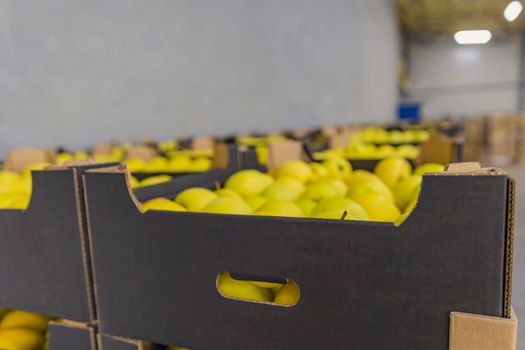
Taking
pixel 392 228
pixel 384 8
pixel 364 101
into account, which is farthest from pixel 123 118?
pixel 384 8

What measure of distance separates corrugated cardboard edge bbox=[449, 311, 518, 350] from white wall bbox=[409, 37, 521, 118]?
1669cm

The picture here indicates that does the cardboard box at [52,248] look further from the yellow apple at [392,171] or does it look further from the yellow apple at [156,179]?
the yellow apple at [392,171]

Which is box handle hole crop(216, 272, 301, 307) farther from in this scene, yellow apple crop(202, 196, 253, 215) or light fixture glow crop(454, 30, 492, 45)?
light fixture glow crop(454, 30, 492, 45)

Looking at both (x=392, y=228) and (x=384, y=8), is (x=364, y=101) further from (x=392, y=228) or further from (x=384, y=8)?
(x=392, y=228)

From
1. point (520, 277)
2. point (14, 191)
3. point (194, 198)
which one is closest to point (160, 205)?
point (194, 198)

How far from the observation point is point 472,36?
49.9ft

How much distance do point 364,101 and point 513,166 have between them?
9.85 ft

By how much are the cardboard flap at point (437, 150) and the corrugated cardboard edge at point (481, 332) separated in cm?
97

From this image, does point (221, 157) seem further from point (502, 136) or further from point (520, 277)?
point (502, 136)

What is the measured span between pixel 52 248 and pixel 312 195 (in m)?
0.55

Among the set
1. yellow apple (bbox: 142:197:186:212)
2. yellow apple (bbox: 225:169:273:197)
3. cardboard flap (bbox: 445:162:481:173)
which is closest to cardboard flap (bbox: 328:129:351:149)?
yellow apple (bbox: 225:169:273:197)

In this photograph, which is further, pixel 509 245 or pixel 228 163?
pixel 228 163

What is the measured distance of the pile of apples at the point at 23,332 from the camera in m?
0.85

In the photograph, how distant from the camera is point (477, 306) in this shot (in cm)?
46
